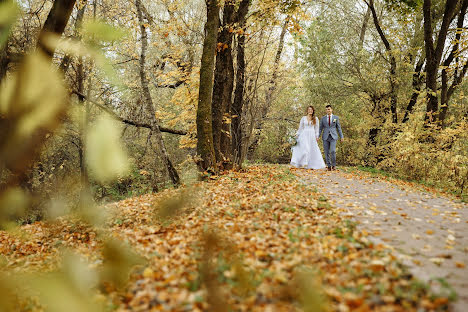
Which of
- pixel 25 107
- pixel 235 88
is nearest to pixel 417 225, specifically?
pixel 25 107

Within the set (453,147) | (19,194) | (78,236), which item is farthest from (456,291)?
(453,147)

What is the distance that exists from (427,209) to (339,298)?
3.93 m

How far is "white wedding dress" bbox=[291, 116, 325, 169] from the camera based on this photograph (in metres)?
11.8

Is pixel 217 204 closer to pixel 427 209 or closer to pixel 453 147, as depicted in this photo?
pixel 427 209

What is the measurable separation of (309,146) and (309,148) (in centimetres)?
8

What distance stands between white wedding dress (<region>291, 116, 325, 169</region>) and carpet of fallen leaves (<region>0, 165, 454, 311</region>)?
5543 millimetres

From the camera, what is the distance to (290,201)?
252 inches

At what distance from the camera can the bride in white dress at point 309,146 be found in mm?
11820

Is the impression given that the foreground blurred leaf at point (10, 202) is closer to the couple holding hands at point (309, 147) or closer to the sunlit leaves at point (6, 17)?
the sunlit leaves at point (6, 17)

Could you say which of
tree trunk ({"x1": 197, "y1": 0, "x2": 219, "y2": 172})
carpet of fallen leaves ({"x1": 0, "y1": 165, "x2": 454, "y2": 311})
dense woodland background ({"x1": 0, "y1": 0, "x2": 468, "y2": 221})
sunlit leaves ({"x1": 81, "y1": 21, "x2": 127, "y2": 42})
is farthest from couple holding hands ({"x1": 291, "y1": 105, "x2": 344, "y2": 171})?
sunlit leaves ({"x1": 81, "y1": 21, "x2": 127, "y2": 42})

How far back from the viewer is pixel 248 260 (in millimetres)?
3801

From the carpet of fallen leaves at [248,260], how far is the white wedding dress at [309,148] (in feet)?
18.2

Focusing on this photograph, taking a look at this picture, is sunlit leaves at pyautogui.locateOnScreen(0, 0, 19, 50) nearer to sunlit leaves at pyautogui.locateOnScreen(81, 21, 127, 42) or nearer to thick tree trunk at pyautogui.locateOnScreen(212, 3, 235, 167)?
sunlit leaves at pyautogui.locateOnScreen(81, 21, 127, 42)

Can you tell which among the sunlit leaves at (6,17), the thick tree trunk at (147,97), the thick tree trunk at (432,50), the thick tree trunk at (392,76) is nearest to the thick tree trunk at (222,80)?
the thick tree trunk at (147,97)
